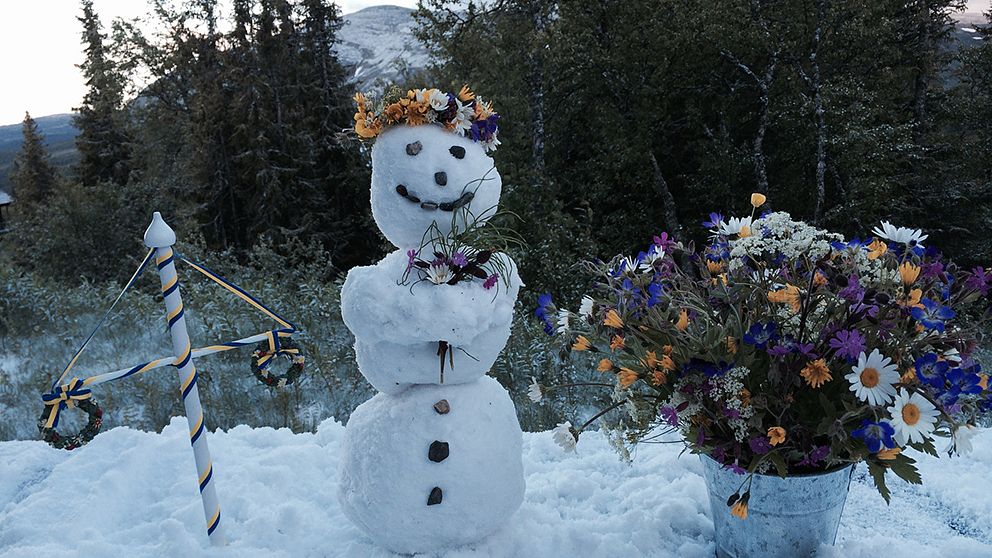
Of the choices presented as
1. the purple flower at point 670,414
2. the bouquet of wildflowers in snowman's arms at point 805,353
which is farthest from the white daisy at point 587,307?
the purple flower at point 670,414

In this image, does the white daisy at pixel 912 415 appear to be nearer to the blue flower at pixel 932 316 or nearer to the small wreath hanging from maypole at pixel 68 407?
the blue flower at pixel 932 316

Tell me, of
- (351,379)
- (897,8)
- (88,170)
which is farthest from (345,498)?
(88,170)

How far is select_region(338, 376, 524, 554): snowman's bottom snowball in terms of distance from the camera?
2.20 meters

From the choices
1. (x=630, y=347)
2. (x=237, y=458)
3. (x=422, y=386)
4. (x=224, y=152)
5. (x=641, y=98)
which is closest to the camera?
(x=630, y=347)

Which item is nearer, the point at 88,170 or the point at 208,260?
the point at 208,260

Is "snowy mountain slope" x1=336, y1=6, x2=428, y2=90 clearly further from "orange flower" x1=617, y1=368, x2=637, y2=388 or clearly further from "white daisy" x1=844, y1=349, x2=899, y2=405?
"white daisy" x1=844, y1=349, x2=899, y2=405

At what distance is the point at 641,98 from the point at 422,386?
12.5 metres

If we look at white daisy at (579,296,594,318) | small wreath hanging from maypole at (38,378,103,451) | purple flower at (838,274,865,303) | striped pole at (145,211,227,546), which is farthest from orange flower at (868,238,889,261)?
small wreath hanging from maypole at (38,378,103,451)

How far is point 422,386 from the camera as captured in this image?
2318 mm

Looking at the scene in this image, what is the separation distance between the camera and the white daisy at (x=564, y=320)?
7.10ft

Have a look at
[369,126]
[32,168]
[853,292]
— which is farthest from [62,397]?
[32,168]

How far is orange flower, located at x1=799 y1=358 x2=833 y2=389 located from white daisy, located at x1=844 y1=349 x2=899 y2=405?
0.06 m

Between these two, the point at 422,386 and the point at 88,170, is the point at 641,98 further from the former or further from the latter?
the point at 88,170

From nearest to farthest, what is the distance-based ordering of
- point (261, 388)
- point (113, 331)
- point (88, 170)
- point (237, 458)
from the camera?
point (237, 458) < point (261, 388) < point (113, 331) < point (88, 170)
